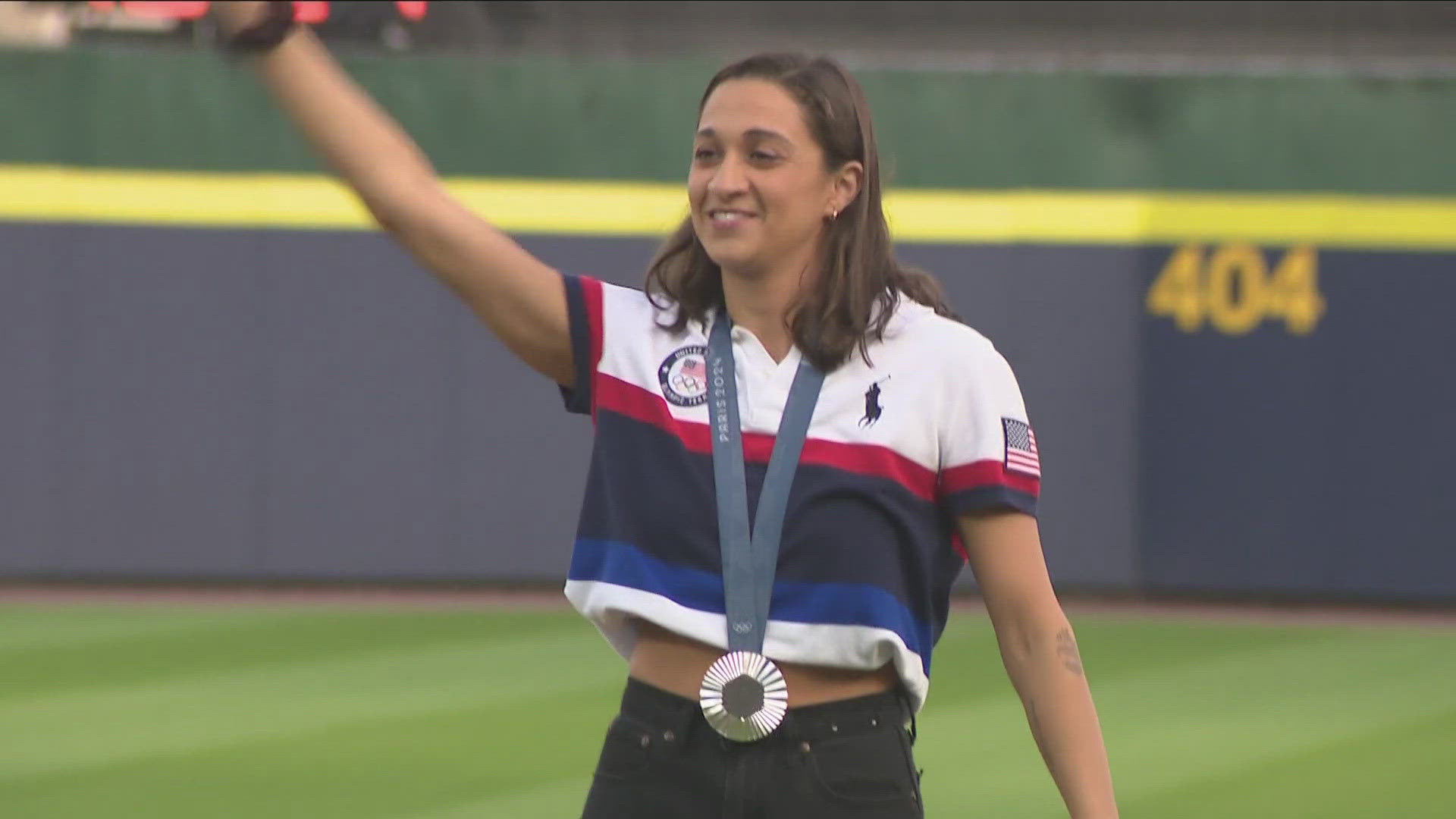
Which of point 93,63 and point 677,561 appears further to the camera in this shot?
point 93,63

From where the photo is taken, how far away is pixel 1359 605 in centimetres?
1267

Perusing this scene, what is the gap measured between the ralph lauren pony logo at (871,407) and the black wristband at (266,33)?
2.91 ft

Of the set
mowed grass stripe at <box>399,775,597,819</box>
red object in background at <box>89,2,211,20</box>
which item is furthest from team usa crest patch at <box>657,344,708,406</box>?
red object in background at <box>89,2,211,20</box>

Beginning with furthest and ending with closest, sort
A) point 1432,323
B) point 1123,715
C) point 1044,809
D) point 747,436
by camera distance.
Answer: point 1432,323
point 1123,715
point 1044,809
point 747,436

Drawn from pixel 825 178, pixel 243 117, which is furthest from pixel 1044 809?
pixel 243 117

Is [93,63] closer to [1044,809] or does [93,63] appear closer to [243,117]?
[243,117]

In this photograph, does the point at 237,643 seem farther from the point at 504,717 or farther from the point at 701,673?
the point at 701,673

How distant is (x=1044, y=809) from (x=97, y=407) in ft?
23.6

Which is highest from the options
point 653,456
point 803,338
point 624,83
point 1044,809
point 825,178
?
point 624,83

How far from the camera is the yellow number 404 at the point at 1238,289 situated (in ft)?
40.8

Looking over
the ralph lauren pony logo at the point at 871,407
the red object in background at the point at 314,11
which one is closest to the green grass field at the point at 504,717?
the red object in background at the point at 314,11

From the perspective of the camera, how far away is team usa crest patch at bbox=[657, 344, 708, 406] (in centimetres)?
288

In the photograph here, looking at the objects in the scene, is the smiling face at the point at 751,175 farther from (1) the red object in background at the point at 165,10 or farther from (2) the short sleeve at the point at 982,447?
(1) the red object in background at the point at 165,10

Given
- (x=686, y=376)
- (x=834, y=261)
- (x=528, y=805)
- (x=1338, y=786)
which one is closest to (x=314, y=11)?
(x=528, y=805)
